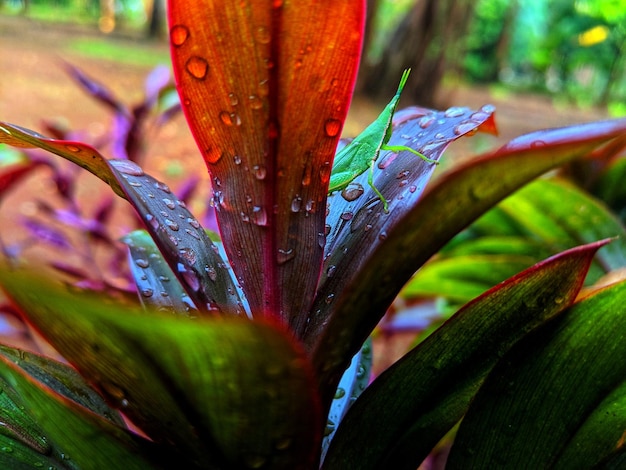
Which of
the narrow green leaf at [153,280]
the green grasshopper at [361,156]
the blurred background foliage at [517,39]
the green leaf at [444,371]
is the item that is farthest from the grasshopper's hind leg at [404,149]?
the blurred background foliage at [517,39]

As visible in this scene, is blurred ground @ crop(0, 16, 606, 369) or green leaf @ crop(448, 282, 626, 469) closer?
green leaf @ crop(448, 282, 626, 469)

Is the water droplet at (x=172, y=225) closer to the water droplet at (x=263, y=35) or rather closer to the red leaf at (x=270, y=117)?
the red leaf at (x=270, y=117)

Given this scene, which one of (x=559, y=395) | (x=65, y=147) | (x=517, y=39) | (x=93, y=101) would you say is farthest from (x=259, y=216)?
(x=517, y=39)

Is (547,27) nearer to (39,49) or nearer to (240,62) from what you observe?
(39,49)

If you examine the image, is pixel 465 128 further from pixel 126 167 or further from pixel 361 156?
pixel 126 167

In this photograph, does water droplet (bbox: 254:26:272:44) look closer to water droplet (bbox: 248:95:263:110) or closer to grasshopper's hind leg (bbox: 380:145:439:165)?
water droplet (bbox: 248:95:263:110)

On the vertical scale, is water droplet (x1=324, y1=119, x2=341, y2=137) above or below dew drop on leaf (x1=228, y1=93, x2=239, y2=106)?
below

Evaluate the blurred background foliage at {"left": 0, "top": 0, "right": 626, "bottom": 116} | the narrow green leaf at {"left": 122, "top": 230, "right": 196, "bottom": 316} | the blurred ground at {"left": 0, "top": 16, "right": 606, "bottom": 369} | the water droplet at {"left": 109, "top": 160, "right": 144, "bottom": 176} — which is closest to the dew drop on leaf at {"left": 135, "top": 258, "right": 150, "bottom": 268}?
the narrow green leaf at {"left": 122, "top": 230, "right": 196, "bottom": 316}
